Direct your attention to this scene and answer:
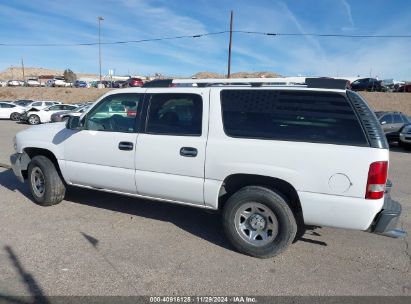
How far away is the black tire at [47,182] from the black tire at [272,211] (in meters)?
2.80

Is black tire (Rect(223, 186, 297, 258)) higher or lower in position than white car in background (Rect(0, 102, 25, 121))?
higher

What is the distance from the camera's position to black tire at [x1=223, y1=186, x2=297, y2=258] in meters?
3.72

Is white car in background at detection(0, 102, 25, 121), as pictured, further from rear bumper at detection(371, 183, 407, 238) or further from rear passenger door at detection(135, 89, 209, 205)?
rear bumper at detection(371, 183, 407, 238)

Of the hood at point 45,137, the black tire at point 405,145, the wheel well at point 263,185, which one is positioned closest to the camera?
the wheel well at point 263,185

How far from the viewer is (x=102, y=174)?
478cm

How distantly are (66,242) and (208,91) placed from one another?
246 centimetres

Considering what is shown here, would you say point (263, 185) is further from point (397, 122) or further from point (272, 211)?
point (397, 122)

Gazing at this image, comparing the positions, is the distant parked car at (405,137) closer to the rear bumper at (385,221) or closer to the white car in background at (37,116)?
the rear bumper at (385,221)

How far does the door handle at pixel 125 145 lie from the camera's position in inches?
176

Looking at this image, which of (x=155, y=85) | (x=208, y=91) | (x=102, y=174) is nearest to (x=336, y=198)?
(x=208, y=91)

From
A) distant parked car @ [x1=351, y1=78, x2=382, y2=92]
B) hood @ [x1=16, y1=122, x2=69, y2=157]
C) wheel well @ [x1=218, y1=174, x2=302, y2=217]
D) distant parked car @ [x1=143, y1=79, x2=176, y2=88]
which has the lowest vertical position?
wheel well @ [x1=218, y1=174, x2=302, y2=217]

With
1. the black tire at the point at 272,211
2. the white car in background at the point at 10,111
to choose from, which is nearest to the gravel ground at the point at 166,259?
the black tire at the point at 272,211

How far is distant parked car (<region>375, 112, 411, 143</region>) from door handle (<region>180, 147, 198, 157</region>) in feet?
41.3

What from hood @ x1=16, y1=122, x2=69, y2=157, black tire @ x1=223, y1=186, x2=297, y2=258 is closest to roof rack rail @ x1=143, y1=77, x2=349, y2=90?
black tire @ x1=223, y1=186, x2=297, y2=258
